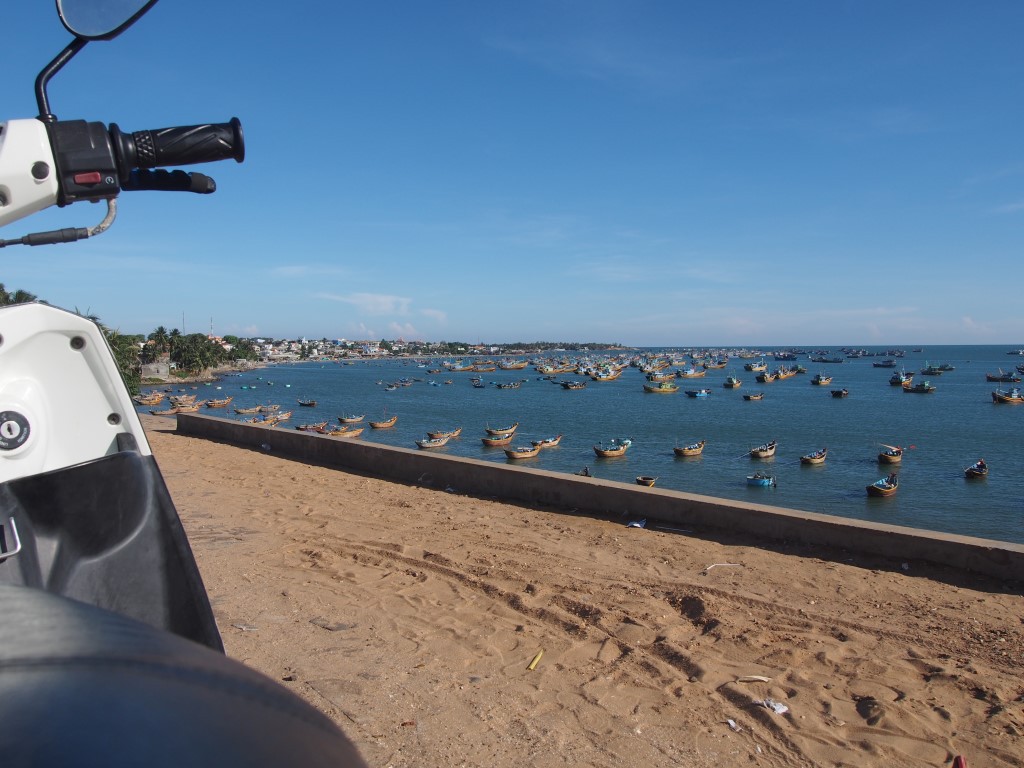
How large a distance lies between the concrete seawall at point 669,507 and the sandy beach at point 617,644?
0.58ft

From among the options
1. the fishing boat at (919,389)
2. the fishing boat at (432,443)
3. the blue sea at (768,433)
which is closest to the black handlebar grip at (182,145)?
the blue sea at (768,433)

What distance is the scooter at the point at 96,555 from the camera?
62 centimetres

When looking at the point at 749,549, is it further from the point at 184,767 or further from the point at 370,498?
the point at 184,767

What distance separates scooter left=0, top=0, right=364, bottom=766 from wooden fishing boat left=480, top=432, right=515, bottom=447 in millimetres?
42123

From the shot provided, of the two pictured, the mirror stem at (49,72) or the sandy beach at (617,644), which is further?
the sandy beach at (617,644)

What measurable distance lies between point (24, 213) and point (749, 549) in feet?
21.8

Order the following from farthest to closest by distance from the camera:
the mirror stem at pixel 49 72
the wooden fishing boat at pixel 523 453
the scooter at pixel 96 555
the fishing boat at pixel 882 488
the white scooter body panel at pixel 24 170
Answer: the wooden fishing boat at pixel 523 453 < the fishing boat at pixel 882 488 < the mirror stem at pixel 49 72 < the white scooter body panel at pixel 24 170 < the scooter at pixel 96 555

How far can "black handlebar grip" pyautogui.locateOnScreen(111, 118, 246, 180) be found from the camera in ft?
5.32

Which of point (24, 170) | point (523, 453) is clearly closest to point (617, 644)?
point (24, 170)

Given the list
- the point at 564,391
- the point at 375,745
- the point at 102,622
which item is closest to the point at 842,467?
the point at 375,745

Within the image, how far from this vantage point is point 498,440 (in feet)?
146

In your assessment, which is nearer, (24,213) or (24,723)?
(24,723)

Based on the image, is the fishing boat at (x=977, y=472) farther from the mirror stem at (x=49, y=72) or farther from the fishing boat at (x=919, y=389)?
the fishing boat at (x=919, y=389)

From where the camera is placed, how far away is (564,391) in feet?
299
